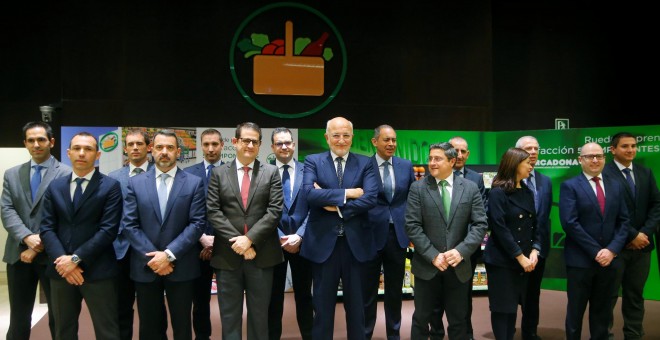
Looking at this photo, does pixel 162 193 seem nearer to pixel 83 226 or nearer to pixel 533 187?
pixel 83 226

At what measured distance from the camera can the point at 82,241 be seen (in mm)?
3553

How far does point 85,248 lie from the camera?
3.50m

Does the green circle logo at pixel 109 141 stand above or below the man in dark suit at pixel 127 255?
above

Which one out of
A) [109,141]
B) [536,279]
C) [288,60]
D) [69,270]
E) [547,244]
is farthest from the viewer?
[288,60]

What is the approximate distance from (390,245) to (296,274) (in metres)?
0.86

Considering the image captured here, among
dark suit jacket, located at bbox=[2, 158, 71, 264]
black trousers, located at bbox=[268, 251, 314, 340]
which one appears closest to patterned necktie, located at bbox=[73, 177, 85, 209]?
dark suit jacket, located at bbox=[2, 158, 71, 264]

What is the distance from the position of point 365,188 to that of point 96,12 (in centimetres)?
479

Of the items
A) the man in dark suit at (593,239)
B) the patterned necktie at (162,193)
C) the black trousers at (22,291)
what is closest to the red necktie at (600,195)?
the man in dark suit at (593,239)

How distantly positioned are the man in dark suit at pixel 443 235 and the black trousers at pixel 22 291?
2.85 metres

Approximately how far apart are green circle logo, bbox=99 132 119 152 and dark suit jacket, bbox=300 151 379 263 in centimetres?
343

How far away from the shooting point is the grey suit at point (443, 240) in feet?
12.5

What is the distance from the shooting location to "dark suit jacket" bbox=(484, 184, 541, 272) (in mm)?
3986

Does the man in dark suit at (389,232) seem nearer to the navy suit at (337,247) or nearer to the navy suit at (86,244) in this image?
the navy suit at (337,247)

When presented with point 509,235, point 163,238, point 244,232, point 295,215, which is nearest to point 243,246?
point 244,232
